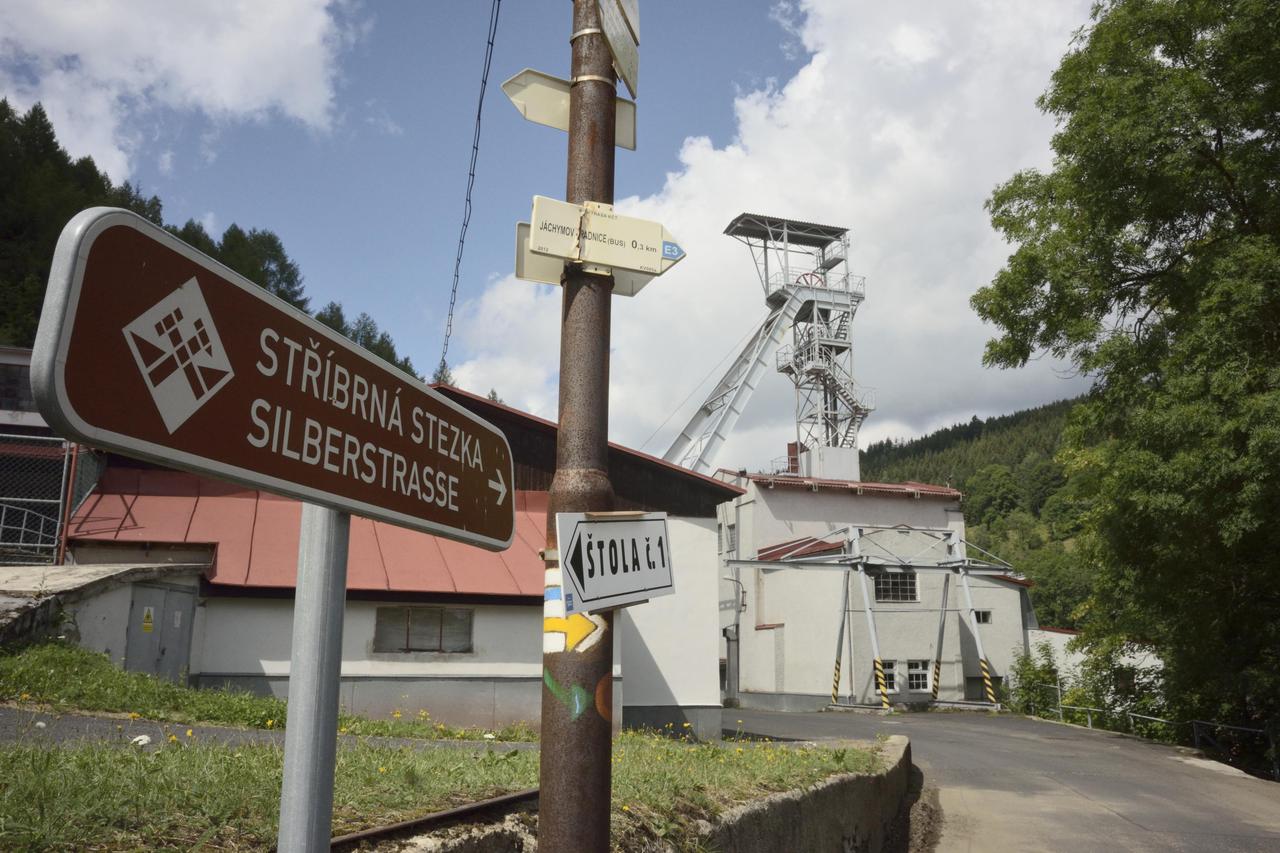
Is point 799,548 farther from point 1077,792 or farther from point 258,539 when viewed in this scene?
point 258,539

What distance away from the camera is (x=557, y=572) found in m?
3.24

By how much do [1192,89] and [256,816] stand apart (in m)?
17.8

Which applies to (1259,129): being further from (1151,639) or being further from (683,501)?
(683,501)

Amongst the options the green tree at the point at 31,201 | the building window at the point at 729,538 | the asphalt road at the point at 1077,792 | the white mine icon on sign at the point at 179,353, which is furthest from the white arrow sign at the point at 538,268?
the building window at the point at 729,538

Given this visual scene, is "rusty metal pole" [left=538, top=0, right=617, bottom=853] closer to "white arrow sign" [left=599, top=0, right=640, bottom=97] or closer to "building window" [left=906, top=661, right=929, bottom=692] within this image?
"white arrow sign" [left=599, top=0, right=640, bottom=97]

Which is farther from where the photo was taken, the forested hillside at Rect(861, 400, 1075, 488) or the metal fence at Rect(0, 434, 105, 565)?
the forested hillside at Rect(861, 400, 1075, 488)

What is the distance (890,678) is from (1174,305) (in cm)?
2078

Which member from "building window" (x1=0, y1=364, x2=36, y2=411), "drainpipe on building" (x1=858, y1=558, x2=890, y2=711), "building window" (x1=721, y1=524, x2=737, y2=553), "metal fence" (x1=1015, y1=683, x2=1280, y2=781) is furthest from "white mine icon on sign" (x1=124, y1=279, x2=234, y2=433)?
"building window" (x1=721, y1=524, x2=737, y2=553)

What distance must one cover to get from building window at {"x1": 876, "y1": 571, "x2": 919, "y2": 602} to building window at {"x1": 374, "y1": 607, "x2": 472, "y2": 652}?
22403mm

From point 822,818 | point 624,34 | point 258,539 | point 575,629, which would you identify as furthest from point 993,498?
point 575,629

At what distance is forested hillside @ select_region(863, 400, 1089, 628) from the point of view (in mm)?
77812

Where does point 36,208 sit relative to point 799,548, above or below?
above

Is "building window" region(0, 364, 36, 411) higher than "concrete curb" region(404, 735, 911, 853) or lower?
higher

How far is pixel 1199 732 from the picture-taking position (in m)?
20.7
